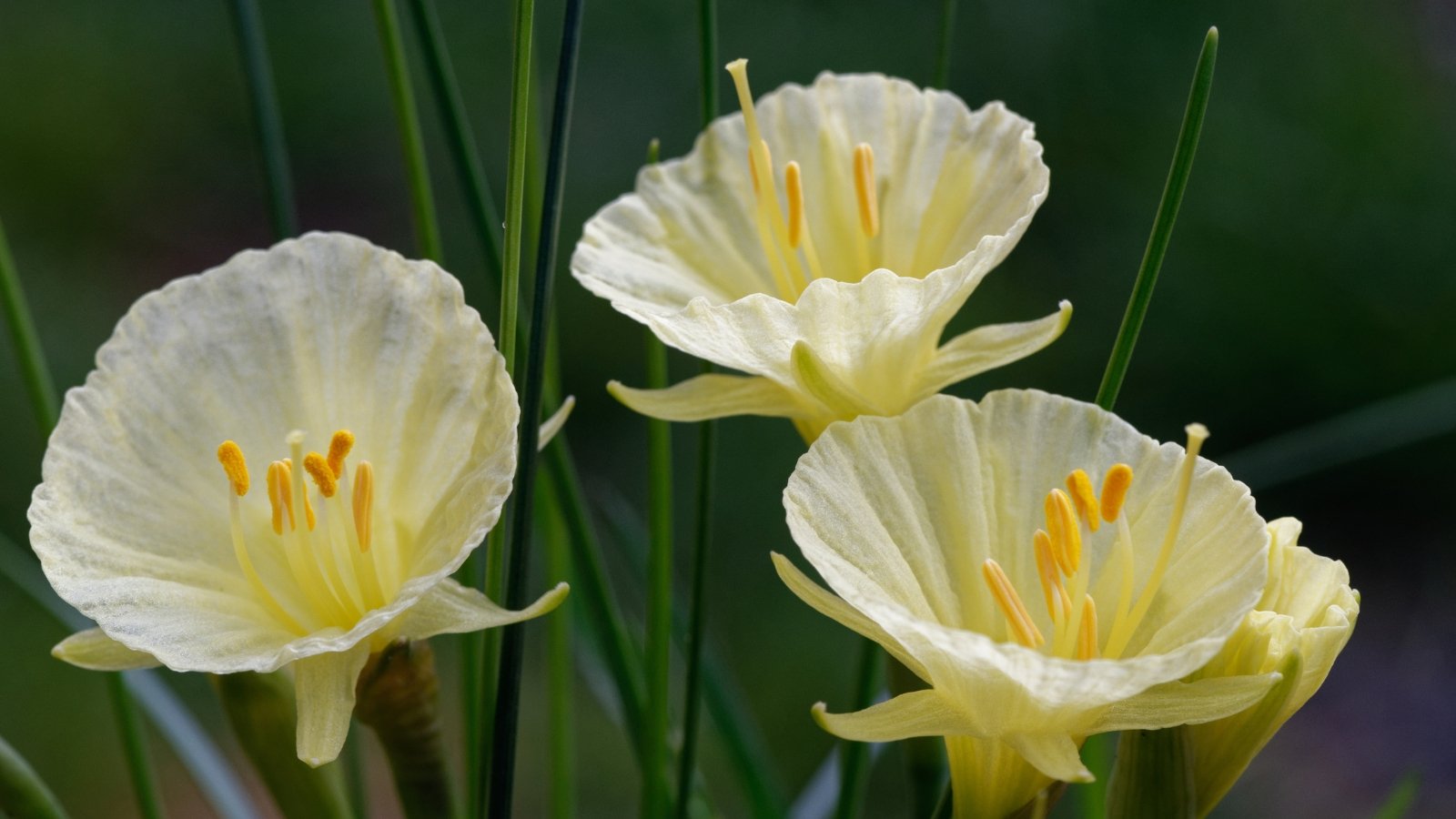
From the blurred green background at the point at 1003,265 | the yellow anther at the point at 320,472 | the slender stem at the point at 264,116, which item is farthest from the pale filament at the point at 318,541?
the blurred green background at the point at 1003,265

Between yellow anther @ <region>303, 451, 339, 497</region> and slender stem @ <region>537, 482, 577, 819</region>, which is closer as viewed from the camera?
yellow anther @ <region>303, 451, 339, 497</region>

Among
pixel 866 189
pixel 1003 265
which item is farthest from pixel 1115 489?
pixel 1003 265

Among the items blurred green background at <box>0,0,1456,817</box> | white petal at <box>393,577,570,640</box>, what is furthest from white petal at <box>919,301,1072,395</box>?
blurred green background at <box>0,0,1456,817</box>

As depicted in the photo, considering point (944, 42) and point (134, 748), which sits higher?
point (944, 42)

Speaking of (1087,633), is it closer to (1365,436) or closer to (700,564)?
(700,564)

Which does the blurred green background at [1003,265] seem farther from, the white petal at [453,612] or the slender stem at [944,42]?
the white petal at [453,612]

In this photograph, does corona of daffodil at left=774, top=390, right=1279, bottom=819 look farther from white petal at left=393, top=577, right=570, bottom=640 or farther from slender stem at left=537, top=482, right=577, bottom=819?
slender stem at left=537, top=482, right=577, bottom=819

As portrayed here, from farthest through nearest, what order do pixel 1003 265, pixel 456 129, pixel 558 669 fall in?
1. pixel 1003 265
2. pixel 558 669
3. pixel 456 129
